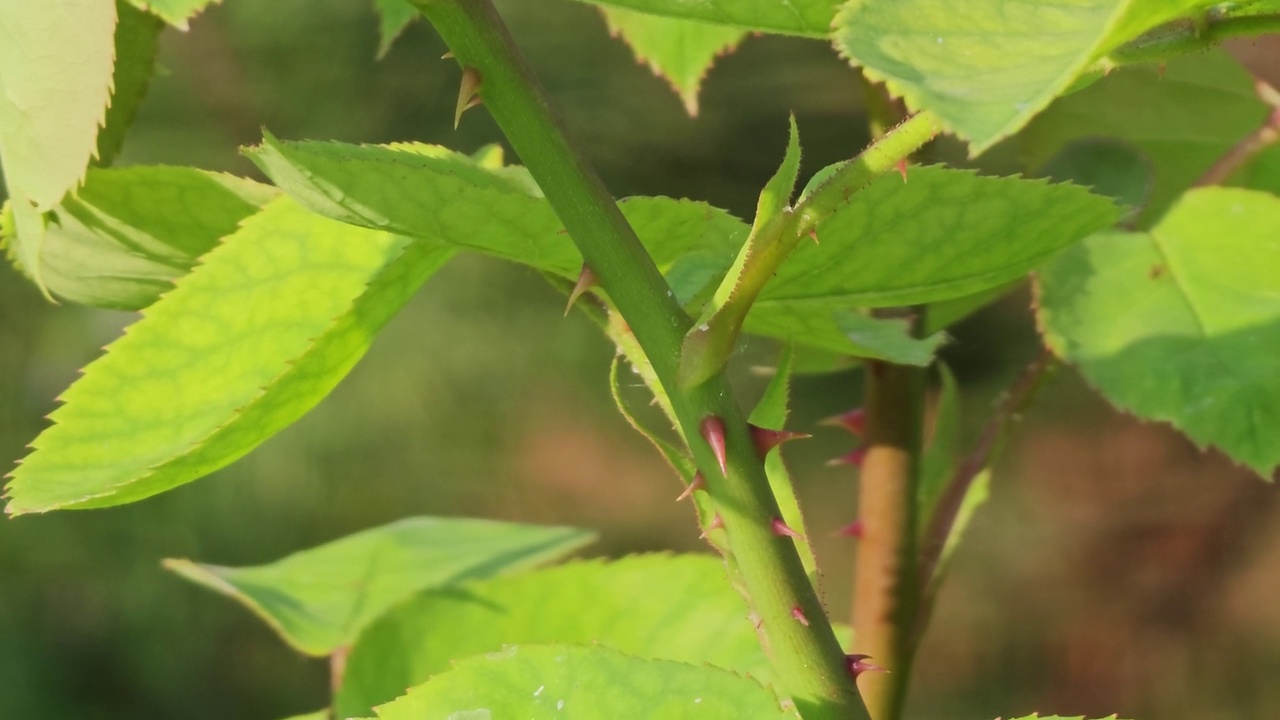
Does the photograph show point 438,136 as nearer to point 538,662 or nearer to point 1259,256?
point 1259,256

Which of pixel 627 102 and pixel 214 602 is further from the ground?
pixel 627 102

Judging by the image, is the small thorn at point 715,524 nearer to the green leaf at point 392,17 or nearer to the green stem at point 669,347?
the green stem at point 669,347

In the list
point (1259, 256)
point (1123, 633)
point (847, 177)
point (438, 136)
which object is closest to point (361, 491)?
point (438, 136)

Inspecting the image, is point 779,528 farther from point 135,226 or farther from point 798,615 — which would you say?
point 135,226

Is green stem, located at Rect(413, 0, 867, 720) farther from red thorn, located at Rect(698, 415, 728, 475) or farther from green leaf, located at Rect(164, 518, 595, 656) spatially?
green leaf, located at Rect(164, 518, 595, 656)

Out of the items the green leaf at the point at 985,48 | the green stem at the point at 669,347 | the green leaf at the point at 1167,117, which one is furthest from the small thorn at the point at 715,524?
the green leaf at the point at 1167,117

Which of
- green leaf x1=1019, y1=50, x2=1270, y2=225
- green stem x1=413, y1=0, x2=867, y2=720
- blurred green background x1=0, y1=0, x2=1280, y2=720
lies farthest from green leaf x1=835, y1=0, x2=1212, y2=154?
blurred green background x1=0, y1=0, x2=1280, y2=720
